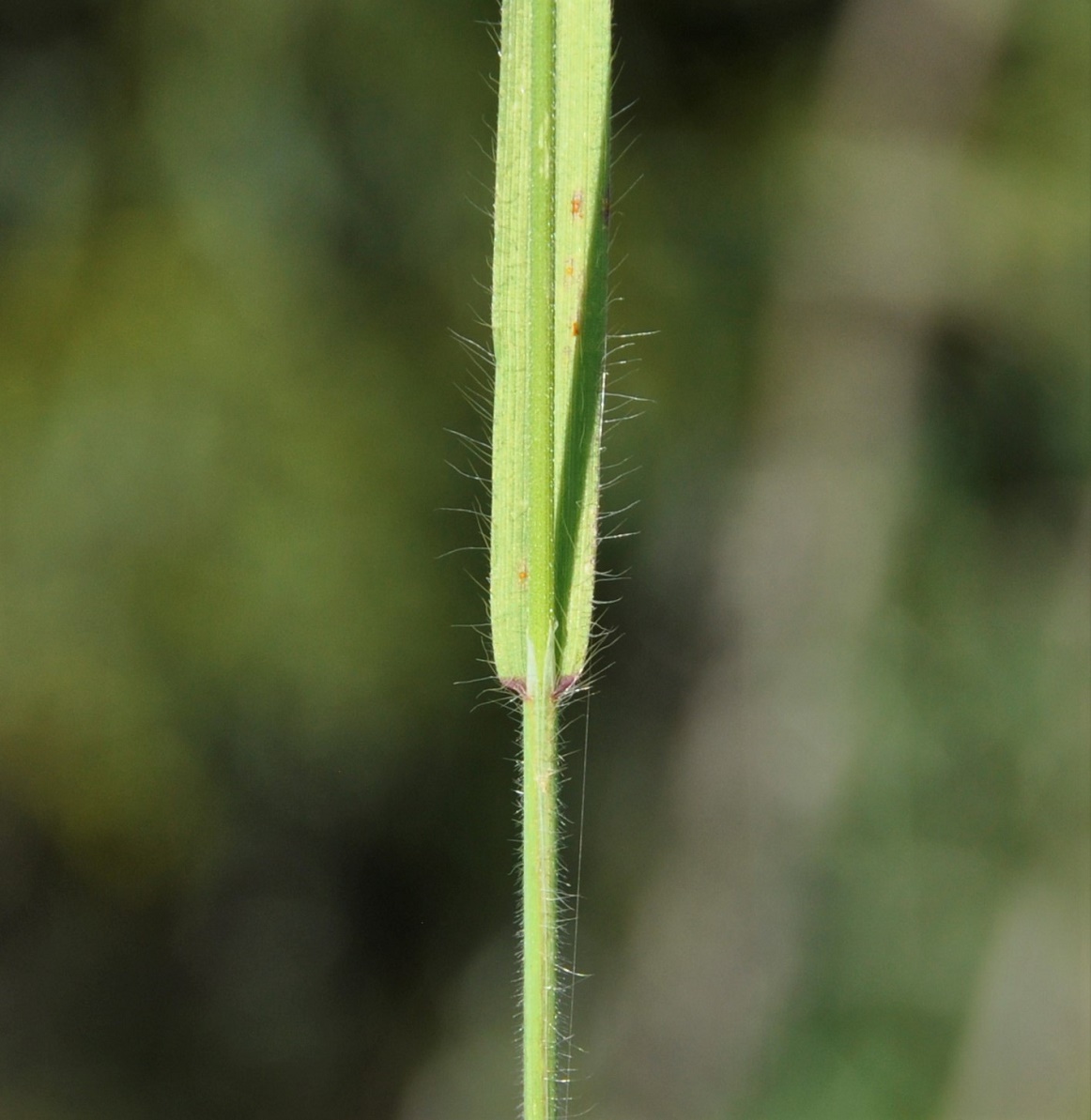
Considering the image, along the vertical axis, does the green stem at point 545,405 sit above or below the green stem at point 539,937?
above

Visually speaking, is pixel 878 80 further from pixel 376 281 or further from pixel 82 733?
pixel 82 733

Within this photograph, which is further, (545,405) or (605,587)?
(605,587)

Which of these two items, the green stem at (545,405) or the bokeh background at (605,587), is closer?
the green stem at (545,405)

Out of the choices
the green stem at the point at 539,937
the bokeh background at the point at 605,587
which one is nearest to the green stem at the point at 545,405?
the green stem at the point at 539,937

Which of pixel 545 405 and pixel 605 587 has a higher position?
pixel 545 405

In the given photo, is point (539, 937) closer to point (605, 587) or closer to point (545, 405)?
point (545, 405)

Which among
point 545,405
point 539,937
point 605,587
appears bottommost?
point 605,587

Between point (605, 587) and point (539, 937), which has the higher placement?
point (539, 937)

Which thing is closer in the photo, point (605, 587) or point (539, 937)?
point (539, 937)

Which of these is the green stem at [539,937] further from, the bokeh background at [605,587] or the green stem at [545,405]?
the bokeh background at [605,587]

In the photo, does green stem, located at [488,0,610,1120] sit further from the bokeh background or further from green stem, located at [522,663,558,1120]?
the bokeh background

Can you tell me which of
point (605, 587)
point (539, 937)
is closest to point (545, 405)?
point (539, 937)
